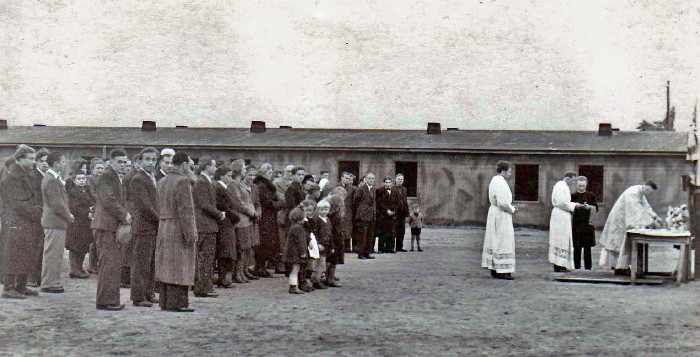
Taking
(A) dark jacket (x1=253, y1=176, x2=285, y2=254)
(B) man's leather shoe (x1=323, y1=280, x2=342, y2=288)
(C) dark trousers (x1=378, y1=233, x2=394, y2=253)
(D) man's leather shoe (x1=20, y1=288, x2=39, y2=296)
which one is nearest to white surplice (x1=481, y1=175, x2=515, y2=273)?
(B) man's leather shoe (x1=323, y1=280, x2=342, y2=288)

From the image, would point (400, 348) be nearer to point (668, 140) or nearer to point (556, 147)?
point (556, 147)

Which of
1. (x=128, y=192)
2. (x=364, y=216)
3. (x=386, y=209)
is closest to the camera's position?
(x=128, y=192)

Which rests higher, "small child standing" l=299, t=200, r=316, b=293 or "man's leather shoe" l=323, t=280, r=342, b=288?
"small child standing" l=299, t=200, r=316, b=293

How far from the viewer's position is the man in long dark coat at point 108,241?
9055mm

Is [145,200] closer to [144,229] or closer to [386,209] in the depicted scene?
[144,229]

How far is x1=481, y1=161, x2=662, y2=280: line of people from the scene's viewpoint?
42.9 feet

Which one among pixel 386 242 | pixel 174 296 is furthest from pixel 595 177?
pixel 174 296

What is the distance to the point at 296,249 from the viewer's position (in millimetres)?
10859

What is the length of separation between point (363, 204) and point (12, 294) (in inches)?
339

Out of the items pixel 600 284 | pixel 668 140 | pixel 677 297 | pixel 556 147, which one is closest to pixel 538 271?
pixel 600 284

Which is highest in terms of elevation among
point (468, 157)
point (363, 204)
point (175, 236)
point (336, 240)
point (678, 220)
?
point (468, 157)

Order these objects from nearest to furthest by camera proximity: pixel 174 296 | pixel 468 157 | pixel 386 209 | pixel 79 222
→ 1. pixel 174 296
2. pixel 79 222
3. pixel 386 209
4. pixel 468 157

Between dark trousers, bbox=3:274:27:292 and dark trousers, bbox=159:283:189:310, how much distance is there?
2158 mm

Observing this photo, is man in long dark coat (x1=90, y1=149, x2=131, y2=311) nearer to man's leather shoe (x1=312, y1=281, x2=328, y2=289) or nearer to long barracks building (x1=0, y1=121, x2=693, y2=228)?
man's leather shoe (x1=312, y1=281, x2=328, y2=289)
